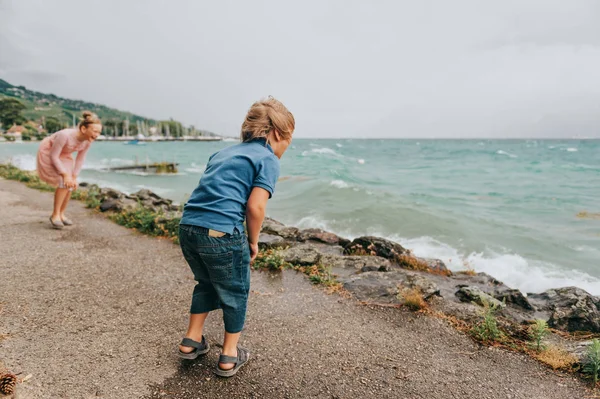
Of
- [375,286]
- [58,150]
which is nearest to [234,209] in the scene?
[375,286]

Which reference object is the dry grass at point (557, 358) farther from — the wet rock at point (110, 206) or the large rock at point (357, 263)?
the wet rock at point (110, 206)

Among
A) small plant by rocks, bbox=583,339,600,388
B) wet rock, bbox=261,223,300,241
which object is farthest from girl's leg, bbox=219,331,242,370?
wet rock, bbox=261,223,300,241

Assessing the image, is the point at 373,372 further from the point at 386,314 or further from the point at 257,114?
the point at 257,114

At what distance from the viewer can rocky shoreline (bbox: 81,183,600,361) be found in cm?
455

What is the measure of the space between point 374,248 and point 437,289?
9.77 feet

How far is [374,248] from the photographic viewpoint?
308 inches

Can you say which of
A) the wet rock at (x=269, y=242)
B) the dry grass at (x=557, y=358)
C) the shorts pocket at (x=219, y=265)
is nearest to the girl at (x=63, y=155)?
the wet rock at (x=269, y=242)

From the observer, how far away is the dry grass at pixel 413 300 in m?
4.29

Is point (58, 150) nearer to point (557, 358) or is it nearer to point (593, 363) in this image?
point (557, 358)

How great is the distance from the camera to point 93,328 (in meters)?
3.38

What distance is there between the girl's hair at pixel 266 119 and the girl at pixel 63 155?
4.74 metres

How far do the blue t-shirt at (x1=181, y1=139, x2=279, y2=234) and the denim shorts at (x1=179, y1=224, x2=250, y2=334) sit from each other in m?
0.09

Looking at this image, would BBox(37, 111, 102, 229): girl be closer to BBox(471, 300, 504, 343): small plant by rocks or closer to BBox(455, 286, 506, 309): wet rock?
BBox(471, 300, 504, 343): small plant by rocks

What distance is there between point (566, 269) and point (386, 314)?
8276 mm
